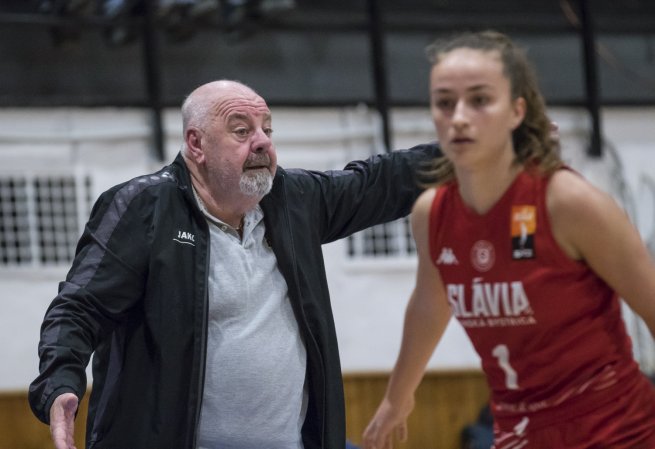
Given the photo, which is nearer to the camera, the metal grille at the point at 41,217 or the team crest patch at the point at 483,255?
the team crest patch at the point at 483,255

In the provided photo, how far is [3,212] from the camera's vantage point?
7.95 meters

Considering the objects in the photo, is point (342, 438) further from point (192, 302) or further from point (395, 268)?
point (395, 268)

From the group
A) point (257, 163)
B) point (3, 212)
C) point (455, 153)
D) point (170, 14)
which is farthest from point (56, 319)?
point (170, 14)

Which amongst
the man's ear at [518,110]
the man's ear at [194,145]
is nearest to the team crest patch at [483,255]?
the man's ear at [518,110]

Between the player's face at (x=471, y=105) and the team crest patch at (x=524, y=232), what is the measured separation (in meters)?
0.14

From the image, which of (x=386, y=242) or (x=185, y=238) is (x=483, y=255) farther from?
(x=386, y=242)

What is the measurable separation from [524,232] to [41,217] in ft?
20.2

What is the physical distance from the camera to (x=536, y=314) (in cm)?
242

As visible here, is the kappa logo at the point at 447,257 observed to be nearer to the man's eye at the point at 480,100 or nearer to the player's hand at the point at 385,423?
the man's eye at the point at 480,100

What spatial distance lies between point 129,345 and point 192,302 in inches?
8.9

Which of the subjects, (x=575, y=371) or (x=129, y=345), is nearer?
(x=575, y=371)

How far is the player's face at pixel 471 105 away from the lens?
2.36 meters

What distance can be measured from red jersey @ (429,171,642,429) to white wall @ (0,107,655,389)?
590 centimetres

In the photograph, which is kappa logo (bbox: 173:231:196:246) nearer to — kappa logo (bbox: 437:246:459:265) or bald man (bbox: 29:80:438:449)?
bald man (bbox: 29:80:438:449)
